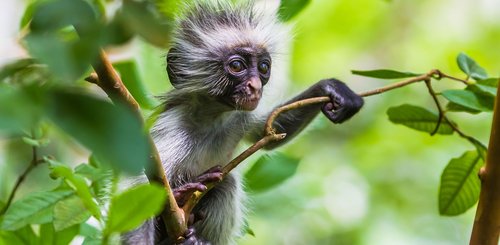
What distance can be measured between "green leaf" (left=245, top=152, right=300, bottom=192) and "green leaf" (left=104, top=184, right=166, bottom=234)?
1478 millimetres

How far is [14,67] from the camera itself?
808mm

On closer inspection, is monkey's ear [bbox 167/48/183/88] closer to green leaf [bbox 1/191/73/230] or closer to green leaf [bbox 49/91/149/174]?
green leaf [bbox 1/191/73/230]

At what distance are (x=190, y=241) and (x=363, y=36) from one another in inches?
178

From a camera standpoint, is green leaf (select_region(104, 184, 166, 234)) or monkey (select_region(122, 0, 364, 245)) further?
monkey (select_region(122, 0, 364, 245))

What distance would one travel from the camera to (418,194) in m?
6.39

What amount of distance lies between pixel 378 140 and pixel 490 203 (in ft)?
14.6

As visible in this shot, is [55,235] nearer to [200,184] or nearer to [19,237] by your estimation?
[19,237]

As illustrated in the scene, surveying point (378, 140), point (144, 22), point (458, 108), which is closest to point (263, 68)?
point (458, 108)

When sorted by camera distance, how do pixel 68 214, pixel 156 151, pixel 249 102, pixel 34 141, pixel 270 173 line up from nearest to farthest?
pixel 156 151
pixel 68 214
pixel 34 141
pixel 270 173
pixel 249 102

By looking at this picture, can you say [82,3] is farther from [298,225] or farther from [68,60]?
[298,225]

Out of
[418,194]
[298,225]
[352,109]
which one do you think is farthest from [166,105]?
[418,194]

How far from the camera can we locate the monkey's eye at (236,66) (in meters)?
3.02

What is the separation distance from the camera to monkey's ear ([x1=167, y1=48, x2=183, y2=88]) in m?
3.11

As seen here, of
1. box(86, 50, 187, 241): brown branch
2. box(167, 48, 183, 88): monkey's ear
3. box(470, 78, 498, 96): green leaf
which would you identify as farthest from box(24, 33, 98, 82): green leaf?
box(167, 48, 183, 88): monkey's ear
